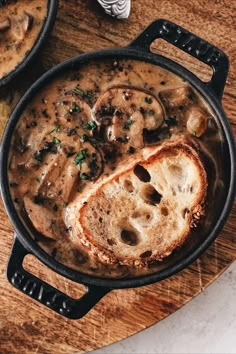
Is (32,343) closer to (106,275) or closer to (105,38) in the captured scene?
(106,275)

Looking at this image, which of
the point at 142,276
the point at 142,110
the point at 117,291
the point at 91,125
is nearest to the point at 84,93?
the point at 91,125

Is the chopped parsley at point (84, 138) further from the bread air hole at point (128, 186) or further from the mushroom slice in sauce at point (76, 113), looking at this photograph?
the bread air hole at point (128, 186)

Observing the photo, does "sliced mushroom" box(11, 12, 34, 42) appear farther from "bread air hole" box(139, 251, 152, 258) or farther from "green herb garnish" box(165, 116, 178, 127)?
"bread air hole" box(139, 251, 152, 258)

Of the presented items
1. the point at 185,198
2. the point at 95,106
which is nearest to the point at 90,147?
the point at 95,106

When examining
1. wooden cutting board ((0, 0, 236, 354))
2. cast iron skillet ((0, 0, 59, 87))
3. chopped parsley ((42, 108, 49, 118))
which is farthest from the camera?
wooden cutting board ((0, 0, 236, 354))

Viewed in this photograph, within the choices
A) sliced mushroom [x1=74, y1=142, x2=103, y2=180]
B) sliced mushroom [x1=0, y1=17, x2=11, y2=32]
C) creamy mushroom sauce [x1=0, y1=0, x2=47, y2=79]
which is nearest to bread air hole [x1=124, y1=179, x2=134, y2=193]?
sliced mushroom [x1=74, y1=142, x2=103, y2=180]

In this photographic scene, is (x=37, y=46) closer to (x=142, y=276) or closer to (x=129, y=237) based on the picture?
(x=129, y=237)
